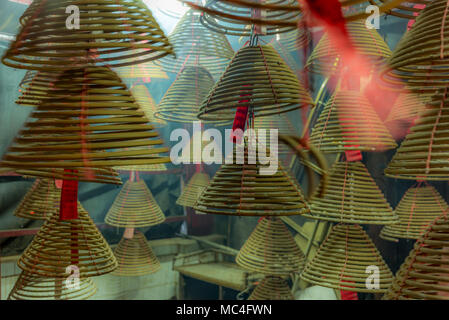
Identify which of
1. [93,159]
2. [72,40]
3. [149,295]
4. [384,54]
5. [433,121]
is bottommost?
[149,295]

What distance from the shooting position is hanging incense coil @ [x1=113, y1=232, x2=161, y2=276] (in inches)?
139

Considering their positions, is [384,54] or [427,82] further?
[384,54]

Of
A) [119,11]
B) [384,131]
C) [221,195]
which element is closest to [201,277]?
[384,131]

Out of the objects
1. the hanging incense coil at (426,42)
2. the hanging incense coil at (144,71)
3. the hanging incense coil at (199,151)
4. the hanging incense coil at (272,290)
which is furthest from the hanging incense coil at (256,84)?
the hanging incense coil at (144,71)

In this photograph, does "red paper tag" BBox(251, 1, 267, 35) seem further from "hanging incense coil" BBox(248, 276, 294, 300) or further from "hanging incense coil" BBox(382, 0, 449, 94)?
"hanging incense coil" BBox(248, 276, 294, 300)

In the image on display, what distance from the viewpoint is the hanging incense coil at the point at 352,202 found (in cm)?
204

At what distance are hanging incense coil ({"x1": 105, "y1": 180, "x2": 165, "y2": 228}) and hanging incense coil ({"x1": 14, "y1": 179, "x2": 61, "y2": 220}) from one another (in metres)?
0.98

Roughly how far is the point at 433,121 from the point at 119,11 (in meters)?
1.05

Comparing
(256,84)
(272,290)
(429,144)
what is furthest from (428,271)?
(272,290)

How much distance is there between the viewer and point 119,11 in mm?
1101

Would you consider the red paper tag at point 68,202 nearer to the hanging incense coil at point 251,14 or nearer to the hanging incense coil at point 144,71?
the hanging incense coil at point 251,14

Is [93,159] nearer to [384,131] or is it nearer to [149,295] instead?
[384,131]

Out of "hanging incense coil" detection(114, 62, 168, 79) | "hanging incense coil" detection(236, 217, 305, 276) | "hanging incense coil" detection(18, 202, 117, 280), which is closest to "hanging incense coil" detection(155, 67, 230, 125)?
"hanging incense coil" detection(114, 62, 168, 79)

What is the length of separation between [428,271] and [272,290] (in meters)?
2.14
